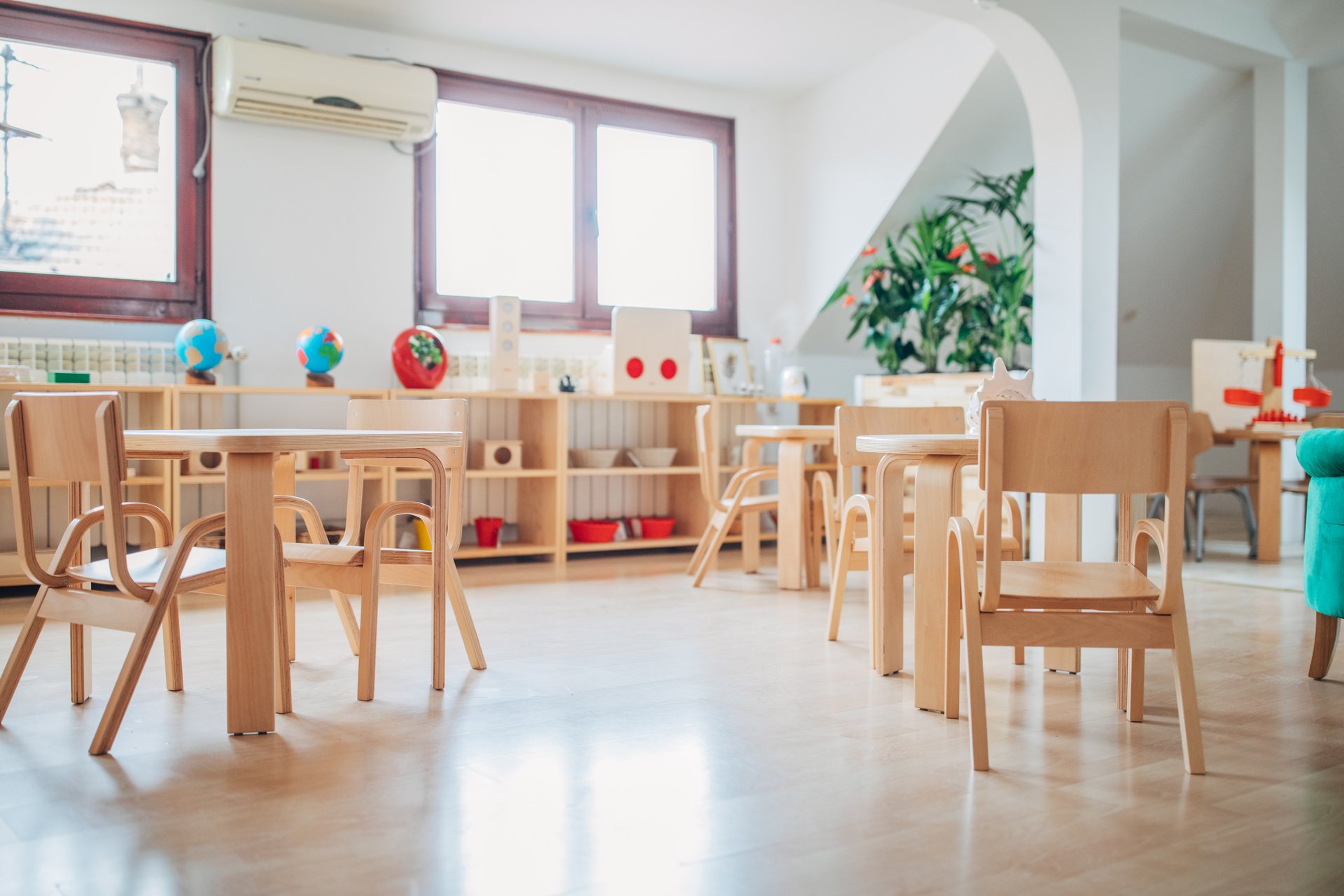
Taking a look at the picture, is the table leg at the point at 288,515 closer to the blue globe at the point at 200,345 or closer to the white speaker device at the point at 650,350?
the blue globe at the point at 200,345

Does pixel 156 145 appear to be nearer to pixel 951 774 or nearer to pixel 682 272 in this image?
pixel 682 272

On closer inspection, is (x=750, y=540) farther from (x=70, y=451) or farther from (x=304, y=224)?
(x=70, y=451)

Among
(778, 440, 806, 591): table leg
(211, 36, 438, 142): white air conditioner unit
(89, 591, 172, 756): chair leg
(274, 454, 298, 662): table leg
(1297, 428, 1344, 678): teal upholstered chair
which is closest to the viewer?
(89, 591, 172, 756): chair leg

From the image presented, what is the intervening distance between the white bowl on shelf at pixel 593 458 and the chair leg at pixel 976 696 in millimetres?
3443

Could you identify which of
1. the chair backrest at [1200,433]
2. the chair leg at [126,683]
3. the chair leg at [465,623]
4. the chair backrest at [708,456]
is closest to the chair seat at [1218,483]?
the chair backrest at [1200,433]

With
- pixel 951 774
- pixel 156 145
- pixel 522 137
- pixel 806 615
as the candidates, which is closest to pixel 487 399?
pixel 522 137

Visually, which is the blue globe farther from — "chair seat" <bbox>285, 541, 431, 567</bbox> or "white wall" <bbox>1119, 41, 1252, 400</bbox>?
"white wall" <bbox>1119, 41, 1252, 400</bbox>

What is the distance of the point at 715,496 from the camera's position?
4605mm

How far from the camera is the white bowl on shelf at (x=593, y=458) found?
543 centimetres

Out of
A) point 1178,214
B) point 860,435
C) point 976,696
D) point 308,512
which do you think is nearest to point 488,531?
point 308,512

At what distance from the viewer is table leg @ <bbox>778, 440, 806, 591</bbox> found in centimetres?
436

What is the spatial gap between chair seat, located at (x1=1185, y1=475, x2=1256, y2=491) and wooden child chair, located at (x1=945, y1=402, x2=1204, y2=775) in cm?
338

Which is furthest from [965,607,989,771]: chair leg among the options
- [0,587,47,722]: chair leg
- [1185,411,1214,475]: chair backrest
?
[1185,411,1214,475]: chair backrest

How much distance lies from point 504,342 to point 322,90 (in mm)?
1346
